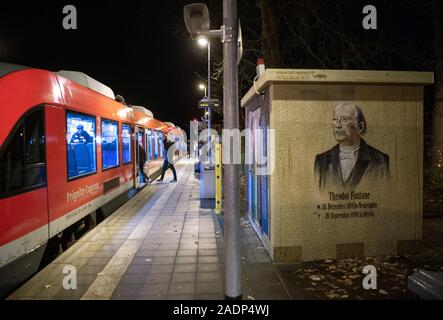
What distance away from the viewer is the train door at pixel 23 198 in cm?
439

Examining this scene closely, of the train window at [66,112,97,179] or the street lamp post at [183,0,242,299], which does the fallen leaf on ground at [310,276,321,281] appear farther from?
the train window at [66,112,97,179]

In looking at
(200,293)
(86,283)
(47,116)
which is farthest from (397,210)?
(47,116)

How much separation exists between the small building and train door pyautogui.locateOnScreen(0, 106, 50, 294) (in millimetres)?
3198

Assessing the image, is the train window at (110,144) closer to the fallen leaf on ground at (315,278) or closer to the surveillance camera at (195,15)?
the surveillance camera at (195,15)

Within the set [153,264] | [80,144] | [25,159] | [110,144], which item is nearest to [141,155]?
[110,144]

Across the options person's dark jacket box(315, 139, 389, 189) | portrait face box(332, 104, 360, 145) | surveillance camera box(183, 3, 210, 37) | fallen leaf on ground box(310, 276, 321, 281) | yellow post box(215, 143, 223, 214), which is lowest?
fallen leaf on ground box(310, 276, 321, 281)

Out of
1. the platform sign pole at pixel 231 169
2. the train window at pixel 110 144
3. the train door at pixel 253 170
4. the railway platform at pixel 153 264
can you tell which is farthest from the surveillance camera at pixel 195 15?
the train window at pixel 110 144

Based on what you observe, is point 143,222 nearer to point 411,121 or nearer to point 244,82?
point 411,121

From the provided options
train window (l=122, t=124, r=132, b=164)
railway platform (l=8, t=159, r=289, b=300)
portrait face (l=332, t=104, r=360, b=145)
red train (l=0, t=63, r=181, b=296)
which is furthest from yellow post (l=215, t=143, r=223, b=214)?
portrait face (l=332, t=104, r=360, b=145)

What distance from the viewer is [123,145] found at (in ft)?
35.8

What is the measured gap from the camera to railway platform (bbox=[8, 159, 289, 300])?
4547 mm

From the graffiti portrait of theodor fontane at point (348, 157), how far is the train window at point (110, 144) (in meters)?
5.30

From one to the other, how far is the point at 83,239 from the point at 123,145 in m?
4.45
